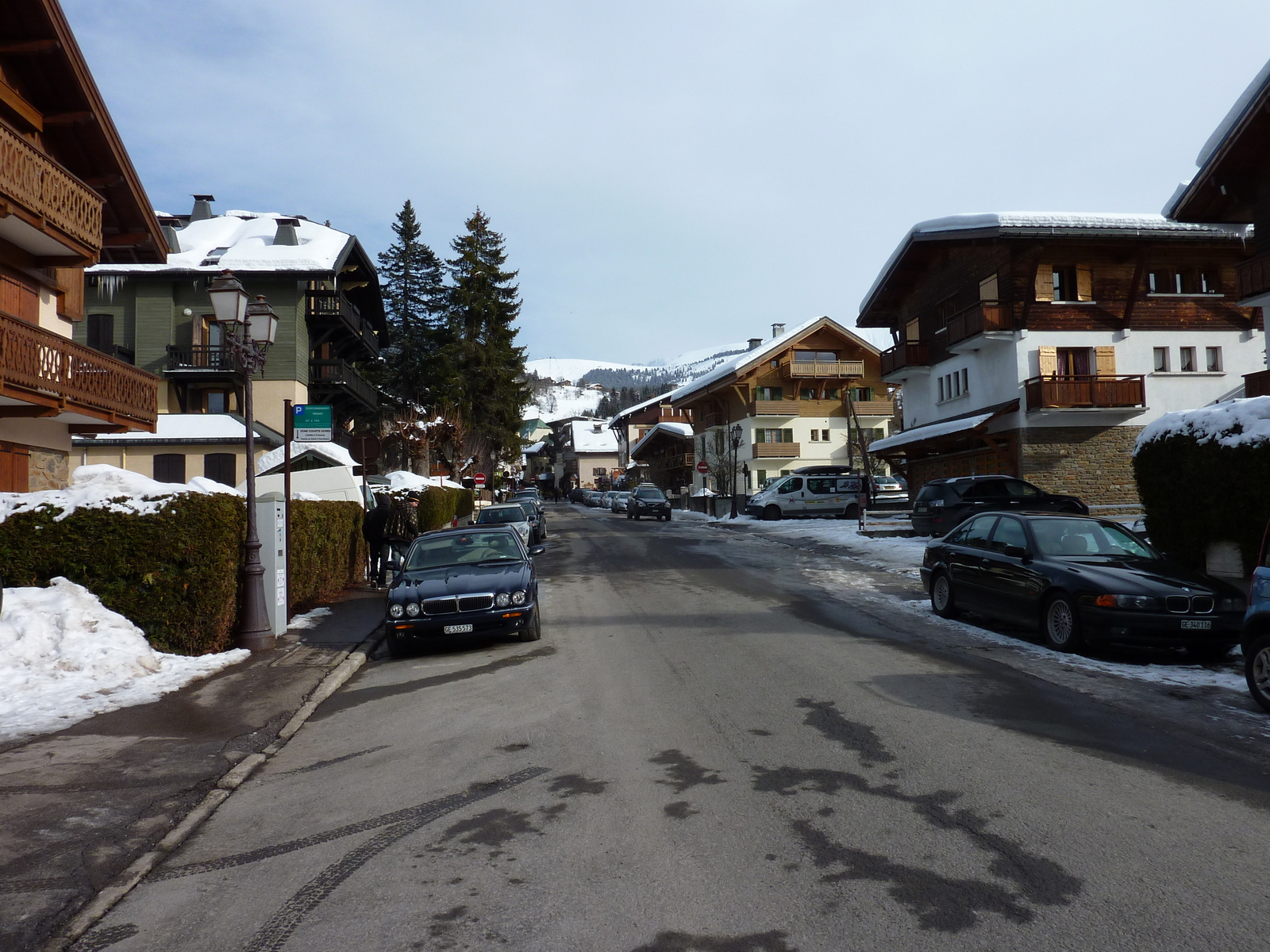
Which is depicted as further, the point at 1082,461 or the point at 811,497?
the point at 811,497

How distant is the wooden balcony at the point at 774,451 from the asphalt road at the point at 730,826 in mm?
51509

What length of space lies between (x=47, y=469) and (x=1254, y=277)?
85.9ft

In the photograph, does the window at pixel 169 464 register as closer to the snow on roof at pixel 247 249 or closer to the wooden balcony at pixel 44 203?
the snow on roof at pixel 247 249

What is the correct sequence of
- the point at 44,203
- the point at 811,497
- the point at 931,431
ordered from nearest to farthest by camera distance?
the point at 44,203, the point at 931,431, the point at 811,497

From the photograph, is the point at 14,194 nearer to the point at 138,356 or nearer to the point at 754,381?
the point at 138,356

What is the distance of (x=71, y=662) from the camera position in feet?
27.8

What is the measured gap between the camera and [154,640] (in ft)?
31.8

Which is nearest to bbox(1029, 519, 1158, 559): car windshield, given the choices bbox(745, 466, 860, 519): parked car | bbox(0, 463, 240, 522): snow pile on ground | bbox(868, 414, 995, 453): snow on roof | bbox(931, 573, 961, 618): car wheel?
bbox(931, 573, 961, 618): car wheel

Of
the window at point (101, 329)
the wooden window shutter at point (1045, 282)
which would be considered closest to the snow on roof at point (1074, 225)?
the wooden window shutter at point (1045, 282)

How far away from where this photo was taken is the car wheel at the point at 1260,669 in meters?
6.90

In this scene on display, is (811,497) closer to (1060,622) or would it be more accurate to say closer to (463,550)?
(463,550)

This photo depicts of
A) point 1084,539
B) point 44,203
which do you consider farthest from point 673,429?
point 1084,539

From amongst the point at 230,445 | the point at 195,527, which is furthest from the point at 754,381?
the point at 195,527

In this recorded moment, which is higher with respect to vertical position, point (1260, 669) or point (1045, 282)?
point (1045, 282)
